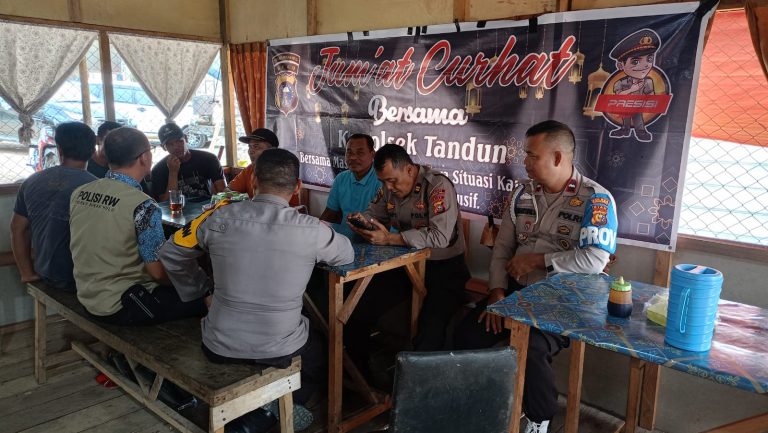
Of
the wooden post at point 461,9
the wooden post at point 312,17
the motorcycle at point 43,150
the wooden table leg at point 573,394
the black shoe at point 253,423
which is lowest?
the black shoe at point 253,423

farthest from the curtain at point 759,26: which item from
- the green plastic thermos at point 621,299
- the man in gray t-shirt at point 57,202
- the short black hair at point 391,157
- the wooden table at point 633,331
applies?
the man in gray t-shirt at point 57,202

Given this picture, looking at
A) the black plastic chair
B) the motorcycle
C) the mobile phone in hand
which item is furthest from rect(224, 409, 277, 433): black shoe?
the motorcycle

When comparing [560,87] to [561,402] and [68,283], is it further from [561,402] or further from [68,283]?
[68,283]

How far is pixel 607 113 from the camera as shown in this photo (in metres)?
2.84

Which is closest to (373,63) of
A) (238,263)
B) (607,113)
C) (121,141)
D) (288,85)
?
(288,85)

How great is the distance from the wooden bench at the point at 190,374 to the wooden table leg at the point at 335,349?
1.00 feet

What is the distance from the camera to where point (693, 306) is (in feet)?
4.89

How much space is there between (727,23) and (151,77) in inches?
176

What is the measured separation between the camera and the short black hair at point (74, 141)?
2.99 meters

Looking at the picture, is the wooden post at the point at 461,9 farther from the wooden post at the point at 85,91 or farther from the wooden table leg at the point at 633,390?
the wooden post at the point at 85,91

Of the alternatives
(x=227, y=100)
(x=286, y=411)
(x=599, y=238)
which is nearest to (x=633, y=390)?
(x=599, y=238)

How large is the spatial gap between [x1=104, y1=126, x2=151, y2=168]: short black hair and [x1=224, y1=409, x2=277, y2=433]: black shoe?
4.41ft

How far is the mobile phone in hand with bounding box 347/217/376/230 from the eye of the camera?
2.84m

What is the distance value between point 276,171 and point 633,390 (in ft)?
6.53
